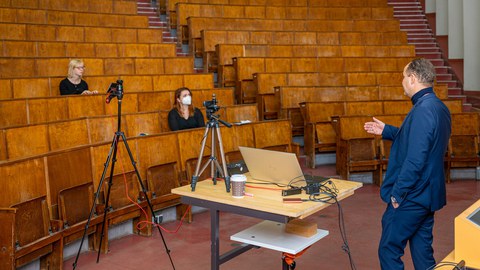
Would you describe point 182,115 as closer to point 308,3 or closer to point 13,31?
point 13,31

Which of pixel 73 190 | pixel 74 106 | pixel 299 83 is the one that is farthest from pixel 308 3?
pixel 73 190

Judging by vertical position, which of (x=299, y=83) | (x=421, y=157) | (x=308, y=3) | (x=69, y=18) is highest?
(x=308, y=3)

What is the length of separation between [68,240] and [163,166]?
1.23 feet

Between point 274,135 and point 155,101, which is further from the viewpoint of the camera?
point 155,101

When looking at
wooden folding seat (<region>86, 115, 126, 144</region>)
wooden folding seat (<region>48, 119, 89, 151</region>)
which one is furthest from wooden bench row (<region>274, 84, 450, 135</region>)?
wooden folding seat (<region>48, 119, 89, 151</region>)

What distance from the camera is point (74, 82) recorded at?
1.94 meters

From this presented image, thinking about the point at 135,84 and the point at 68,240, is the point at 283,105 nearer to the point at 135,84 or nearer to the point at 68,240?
the point at 135,84

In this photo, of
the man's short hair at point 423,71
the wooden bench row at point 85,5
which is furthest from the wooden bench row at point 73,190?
the wooden bench row at point 85,5

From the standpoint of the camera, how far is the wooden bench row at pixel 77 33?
242 centimetres

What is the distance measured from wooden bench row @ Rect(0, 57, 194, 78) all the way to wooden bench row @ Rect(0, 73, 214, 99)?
0.13 meters

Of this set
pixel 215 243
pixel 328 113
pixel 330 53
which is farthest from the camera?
pixel 330 53

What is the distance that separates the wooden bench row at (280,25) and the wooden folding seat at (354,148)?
3.68 ft

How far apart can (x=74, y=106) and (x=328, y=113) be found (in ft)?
3.24

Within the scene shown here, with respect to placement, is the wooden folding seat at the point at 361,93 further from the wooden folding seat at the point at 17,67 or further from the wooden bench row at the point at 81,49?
the wooden folding seat at the point at 17,67
